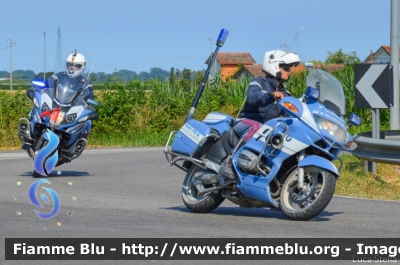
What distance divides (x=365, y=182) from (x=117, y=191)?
12.6 feet

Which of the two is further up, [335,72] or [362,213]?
[335,72]

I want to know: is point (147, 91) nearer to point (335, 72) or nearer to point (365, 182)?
point (335, 72)

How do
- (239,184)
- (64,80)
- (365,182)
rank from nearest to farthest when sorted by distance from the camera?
(239,184) → (365,182) → (64,80)

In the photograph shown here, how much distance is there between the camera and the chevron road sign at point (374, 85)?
46.3ft

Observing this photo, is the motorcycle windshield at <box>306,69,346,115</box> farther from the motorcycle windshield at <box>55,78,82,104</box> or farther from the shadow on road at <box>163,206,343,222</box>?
the motorcycle windshield at <box>55,78,82,104</box>

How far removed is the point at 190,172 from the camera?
32.9ft

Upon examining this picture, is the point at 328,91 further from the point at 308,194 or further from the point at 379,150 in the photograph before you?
the point at 379,150

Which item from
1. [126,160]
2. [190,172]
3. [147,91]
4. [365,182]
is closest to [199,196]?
[190,172]

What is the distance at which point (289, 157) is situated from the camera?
29.4 feet

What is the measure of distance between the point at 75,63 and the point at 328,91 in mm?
6978

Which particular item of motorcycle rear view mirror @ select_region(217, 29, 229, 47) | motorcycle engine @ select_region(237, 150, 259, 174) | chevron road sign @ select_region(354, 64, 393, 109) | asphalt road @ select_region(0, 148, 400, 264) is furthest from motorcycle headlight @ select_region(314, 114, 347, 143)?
chevron road sign @ select_region(354, 64, 393, 109)

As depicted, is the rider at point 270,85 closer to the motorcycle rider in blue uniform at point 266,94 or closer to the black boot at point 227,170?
the motorcycle rider in blue uniform at point 266,94

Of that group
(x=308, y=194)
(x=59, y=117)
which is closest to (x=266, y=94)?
(x=308, y=194)

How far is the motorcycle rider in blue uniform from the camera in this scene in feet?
30.7
